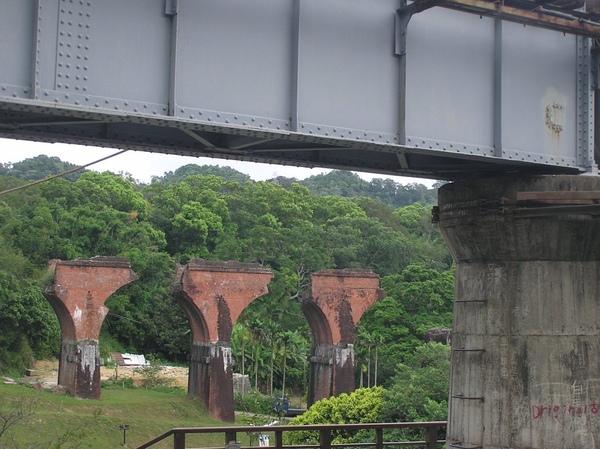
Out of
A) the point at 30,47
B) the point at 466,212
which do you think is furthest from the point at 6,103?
the point at 466,212

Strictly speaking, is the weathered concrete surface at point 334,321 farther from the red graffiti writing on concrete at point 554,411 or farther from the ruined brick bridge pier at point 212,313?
the red graffiti writing on concrete at point 554,411

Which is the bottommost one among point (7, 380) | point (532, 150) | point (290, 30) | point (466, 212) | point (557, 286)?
point (7, 380)

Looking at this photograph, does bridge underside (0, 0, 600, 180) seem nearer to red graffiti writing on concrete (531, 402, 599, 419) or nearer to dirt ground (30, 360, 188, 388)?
red graffiti writing on concrete (531, 402, 599, 419)

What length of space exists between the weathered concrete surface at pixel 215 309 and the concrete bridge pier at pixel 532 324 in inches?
958

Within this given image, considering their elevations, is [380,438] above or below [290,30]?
below

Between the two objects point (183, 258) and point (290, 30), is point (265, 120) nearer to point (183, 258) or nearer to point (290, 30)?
point (290, 30)

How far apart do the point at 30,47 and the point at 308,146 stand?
3114 millimetres

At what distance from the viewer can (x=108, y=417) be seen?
2944 cm

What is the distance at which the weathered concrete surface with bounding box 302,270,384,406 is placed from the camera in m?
35.7

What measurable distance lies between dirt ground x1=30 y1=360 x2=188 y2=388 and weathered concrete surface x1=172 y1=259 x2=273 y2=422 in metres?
7.09

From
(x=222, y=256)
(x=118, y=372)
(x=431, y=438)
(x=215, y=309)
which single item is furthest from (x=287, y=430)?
(x=222, y=256)

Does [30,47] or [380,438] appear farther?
[380,438]

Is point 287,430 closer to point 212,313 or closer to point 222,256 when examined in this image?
point 212,313

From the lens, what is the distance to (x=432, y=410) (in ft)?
71.7
